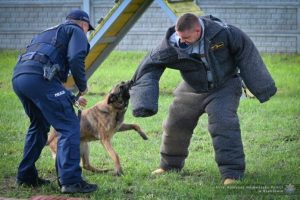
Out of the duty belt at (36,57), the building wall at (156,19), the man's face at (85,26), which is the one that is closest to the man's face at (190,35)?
the man's face at (85,26)

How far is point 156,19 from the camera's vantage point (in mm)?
20438

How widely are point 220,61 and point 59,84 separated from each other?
160 cm

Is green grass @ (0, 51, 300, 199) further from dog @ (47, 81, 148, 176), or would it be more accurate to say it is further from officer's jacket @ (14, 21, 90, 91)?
officer's jacket @ (14, 21, 90, 91)

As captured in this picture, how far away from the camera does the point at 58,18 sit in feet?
69.4

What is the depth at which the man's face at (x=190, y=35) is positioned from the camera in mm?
6820

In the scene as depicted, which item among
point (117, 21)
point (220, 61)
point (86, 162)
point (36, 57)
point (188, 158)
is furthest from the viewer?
point (117, 21)

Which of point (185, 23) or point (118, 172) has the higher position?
point (185, 23)

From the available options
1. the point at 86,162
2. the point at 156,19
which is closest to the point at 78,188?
the point at 86,162

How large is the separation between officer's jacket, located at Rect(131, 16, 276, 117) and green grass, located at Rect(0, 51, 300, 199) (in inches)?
37.3

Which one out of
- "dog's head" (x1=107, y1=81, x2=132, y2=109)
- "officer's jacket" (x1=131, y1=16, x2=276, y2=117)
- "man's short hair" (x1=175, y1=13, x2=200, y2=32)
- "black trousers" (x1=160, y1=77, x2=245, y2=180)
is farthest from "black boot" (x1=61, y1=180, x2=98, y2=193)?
"man's short hair" (x1=175, y1=13, x2=200, y2=32)

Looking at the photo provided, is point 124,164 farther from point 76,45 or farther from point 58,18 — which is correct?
point 58,18

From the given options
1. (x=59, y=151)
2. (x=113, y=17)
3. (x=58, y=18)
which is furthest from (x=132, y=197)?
(x=58, y=18)

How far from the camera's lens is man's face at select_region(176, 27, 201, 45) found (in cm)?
682

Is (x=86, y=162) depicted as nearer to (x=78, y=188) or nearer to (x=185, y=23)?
(x=78, y=188)
